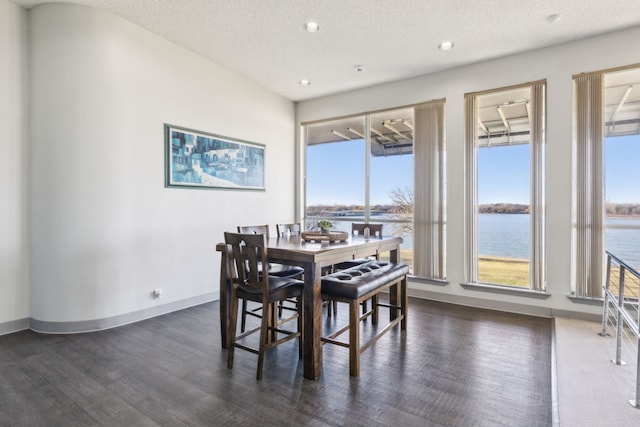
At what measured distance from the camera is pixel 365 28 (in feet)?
11.4

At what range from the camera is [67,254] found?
3217 millimetres

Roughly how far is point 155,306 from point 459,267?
12.3 ft

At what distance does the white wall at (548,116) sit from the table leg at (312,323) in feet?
8.57

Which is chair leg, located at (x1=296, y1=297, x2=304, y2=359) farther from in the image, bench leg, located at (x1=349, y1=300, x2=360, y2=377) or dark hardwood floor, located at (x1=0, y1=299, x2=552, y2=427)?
bench leg, located at (x1=349, y1=300, x2=360, y2=377)

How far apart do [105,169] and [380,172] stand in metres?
3.58

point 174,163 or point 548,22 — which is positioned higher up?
point 548,22

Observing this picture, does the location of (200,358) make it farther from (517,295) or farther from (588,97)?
(588,97)

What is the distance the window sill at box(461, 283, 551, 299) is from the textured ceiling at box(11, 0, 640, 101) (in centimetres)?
283

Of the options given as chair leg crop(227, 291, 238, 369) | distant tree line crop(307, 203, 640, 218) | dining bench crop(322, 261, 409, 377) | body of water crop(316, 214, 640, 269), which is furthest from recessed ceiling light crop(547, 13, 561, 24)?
chair leg crop(227, 291, 238, 369)

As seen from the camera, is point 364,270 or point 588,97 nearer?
point 364,270

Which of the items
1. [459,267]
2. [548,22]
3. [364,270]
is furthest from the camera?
[459,267]

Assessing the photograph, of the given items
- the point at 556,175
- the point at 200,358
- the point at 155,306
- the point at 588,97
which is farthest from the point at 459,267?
the point at 155,306

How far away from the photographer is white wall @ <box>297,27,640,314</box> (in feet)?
11.8

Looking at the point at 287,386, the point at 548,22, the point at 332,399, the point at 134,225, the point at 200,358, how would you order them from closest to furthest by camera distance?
1. the point at 332,399
2. the point at 287,386
3. the point at 200,358
4. the point at 548,22
5. the point at 134,225
